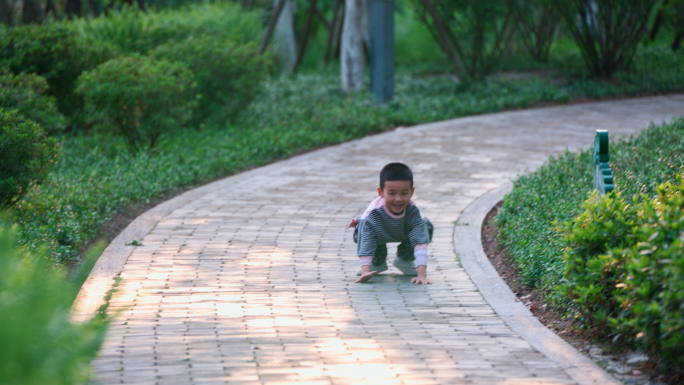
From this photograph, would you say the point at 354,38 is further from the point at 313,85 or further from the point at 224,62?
the point at 224,62

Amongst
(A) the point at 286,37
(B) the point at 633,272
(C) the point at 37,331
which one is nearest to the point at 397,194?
(B) the point at 633,272

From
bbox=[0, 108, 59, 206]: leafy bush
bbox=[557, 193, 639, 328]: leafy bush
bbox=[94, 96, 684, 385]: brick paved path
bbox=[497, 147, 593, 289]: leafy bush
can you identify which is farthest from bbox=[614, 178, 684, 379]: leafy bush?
bbox=[0, 108, 59, 206]: leafy bush

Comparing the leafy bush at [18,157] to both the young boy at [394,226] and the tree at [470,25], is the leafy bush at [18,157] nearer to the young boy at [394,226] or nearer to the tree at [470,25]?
the young boy at [394,226]

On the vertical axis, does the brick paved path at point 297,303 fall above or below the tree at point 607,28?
below

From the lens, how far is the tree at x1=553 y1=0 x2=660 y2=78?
628 inches

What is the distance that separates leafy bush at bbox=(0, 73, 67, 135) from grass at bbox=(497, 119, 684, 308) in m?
5.49

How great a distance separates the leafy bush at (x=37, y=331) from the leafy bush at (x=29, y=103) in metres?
6.58

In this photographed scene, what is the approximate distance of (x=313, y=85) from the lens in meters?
17.0

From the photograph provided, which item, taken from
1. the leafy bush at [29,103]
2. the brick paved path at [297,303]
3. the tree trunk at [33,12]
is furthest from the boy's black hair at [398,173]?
the tree trunk at [33,12]

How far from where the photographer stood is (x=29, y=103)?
8844 mm

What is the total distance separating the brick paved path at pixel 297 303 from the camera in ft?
12.4

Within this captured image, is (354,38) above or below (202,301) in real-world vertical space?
above

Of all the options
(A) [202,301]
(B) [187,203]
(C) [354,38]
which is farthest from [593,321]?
(C) [354,38]

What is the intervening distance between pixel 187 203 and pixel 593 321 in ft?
15.8
